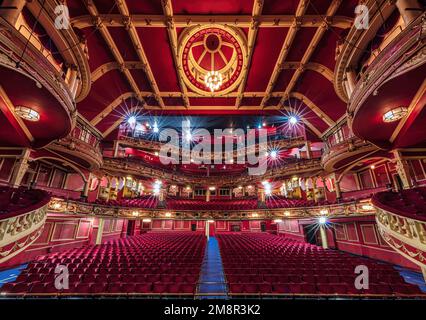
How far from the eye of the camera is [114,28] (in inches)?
341

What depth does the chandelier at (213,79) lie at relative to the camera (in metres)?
11.2

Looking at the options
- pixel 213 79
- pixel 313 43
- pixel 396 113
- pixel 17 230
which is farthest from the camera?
pixel 213 79

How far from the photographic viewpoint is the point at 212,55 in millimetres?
10641

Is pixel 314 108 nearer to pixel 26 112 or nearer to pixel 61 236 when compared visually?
pixel 26 112

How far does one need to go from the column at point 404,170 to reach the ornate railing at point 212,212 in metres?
1.69

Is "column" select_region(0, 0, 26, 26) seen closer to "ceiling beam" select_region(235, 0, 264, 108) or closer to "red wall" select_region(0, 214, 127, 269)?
"ceiling beam" select_region(235, 0, 264, 108)

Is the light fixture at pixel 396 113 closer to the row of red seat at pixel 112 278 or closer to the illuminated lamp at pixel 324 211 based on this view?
the illuminated lamp at pixel 324 211

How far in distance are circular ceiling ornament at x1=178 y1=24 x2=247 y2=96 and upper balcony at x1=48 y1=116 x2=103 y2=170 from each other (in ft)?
24.0

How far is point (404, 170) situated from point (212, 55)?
37.3 feet

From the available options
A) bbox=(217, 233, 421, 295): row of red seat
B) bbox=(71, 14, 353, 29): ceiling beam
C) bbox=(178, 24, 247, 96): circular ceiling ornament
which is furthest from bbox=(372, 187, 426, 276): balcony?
bbox=(178, 24, 247, 96): circular ceiling ornament

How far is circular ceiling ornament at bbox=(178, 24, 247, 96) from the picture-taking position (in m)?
9.16

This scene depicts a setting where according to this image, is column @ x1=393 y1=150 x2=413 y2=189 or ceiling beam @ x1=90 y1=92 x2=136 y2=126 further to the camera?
ceiling beam @ x1=90 y1=92 x2=136 y2=126

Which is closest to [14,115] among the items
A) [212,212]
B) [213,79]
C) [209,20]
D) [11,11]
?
[11,11]
